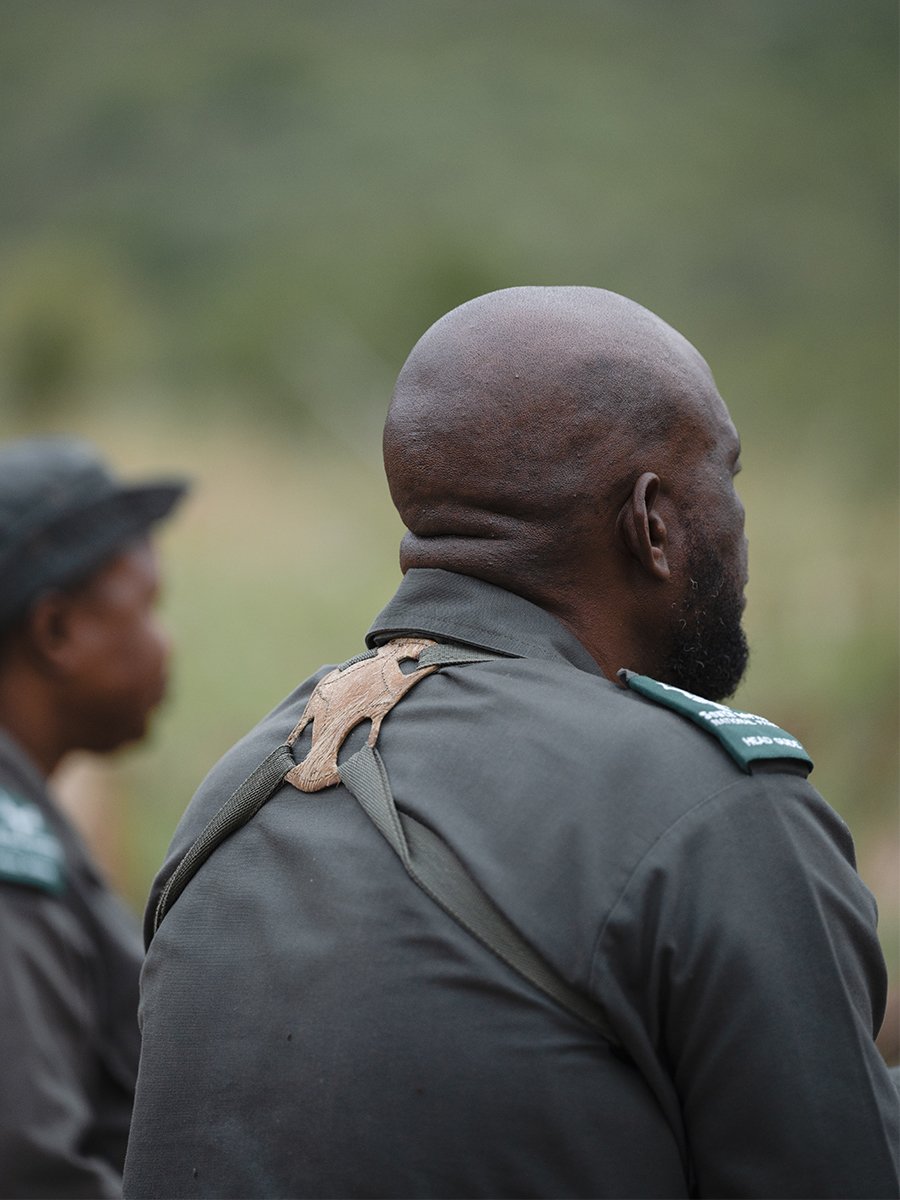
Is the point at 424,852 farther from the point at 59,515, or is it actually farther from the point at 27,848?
the point at 59,515

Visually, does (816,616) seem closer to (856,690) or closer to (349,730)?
(856,690)

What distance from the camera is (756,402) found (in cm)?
985

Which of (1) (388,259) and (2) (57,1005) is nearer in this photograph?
(2) (57,1005)

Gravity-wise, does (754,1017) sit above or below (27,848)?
above

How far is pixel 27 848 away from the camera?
9.18ft

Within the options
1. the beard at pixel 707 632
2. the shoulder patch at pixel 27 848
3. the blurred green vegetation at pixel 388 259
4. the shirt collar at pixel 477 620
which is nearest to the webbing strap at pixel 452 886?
the shirt collar at pixel 477 620

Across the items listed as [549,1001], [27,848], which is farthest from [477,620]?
[27,848]

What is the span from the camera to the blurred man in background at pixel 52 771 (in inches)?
99.1

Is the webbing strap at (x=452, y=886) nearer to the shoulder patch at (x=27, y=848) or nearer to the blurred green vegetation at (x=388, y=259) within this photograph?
the shoulder patch at (x=27, y=848)

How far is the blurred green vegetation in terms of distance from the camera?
261 inches

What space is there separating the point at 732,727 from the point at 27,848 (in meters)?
1.80

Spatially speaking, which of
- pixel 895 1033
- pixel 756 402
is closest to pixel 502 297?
pixel 895 1033

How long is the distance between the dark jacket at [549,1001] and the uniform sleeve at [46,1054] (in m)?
1.14

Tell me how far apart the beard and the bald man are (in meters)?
0.06
